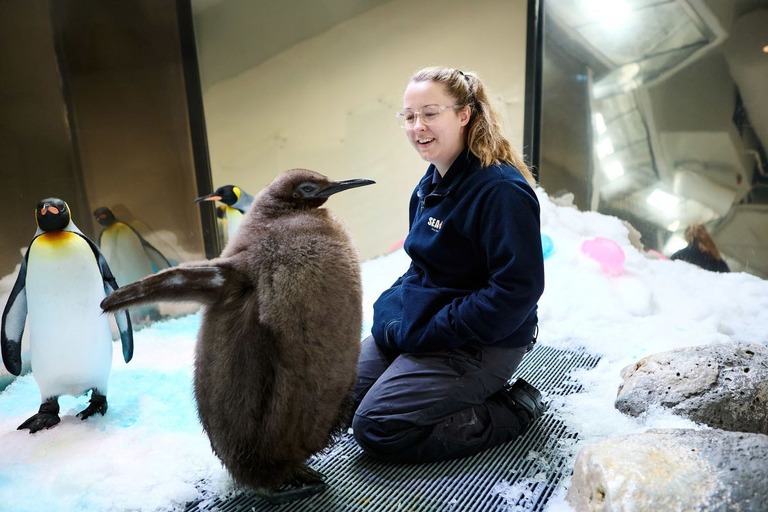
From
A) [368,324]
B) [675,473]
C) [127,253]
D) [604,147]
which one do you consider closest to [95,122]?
[127,253]

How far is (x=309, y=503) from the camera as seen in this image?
4.66 feet

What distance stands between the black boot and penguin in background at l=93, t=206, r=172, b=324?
1776mm

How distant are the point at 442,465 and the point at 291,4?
2.47 m

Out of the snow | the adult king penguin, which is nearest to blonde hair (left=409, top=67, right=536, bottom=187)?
the adult king penguin

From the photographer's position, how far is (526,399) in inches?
70.1

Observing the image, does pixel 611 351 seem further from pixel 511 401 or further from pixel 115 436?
pixel 115 436

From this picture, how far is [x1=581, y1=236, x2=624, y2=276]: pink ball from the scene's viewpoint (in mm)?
2960

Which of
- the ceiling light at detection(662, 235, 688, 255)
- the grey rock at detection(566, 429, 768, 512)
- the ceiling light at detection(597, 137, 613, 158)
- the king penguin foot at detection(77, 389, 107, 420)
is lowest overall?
the king penguin foot at detection(77, 389, 107, 420)

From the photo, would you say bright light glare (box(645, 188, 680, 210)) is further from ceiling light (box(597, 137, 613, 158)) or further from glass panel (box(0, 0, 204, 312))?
glass panel (box(0, 0, 204, 312))

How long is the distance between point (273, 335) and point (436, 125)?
2.54 ft

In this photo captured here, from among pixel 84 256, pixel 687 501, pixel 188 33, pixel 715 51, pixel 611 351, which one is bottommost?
pixel 611 351

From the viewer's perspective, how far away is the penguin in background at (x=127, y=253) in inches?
100

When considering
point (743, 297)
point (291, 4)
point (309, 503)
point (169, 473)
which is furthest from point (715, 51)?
point (169, 473)

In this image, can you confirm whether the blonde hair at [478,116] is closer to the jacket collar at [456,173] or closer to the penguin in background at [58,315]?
the jacket collar at [456,173]
